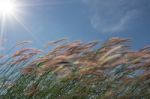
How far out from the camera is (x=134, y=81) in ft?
10.3

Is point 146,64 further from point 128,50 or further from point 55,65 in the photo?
point 55,65

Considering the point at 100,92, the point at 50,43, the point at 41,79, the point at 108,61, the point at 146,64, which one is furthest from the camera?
the point at 50,43

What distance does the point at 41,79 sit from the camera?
3662 mm

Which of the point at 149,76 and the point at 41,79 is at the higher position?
the point at 41,79

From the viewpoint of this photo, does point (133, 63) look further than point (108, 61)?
Yes

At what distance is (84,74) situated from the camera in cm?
329

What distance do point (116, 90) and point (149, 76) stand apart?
13.1 inches

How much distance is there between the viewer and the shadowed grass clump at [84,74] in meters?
3.16

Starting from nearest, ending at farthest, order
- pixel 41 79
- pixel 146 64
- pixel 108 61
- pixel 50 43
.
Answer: pixel 108 61 < pixel 146 64 < pixel 41 79 < pixel 50 43

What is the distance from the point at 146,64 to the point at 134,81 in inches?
7.5

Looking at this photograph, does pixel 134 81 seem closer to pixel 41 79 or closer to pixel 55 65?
pixel 55 65

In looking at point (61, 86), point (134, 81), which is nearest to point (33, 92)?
point (61, 86)

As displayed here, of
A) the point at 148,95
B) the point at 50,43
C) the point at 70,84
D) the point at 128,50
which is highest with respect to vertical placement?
the point at 50,43

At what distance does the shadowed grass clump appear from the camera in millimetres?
3158
